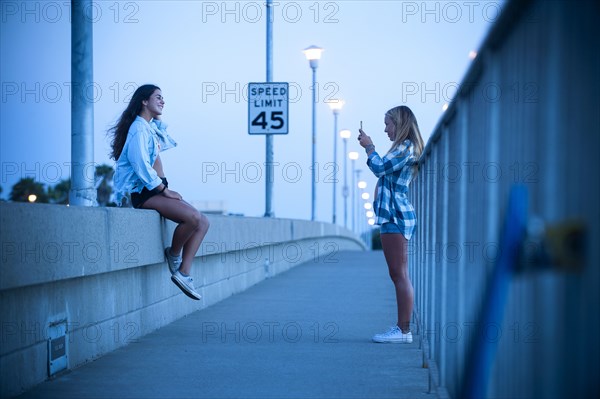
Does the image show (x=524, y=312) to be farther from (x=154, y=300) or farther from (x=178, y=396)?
(x=154, y=300)

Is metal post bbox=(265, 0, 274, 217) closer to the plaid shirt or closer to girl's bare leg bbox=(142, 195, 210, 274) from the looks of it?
girl's bare leg bbox=(142, 195, 210, 274)

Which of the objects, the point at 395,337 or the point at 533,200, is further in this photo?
the point at 395,337

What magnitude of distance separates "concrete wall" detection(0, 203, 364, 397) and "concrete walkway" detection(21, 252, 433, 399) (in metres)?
0.15

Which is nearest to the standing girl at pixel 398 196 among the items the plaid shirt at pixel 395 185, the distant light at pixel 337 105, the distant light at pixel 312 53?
the plaid shirt at pixel 395 185

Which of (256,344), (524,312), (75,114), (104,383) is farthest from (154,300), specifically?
(524,312)

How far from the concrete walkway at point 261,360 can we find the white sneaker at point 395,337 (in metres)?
0.08

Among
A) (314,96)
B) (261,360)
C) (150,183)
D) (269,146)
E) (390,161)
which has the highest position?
(314,96)

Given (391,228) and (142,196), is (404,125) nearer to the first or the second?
(391,228)

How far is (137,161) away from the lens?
25.5 feet

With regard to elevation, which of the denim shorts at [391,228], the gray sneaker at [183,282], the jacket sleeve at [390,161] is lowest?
the gray sneaker at [183,282]

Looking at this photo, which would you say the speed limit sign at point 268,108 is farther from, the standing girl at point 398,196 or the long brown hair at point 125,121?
the standing girl at point 398,196

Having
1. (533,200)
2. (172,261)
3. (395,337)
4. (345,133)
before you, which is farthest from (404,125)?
(345,133)

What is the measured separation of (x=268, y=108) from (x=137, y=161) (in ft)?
30.0

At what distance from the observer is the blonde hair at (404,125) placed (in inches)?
299
